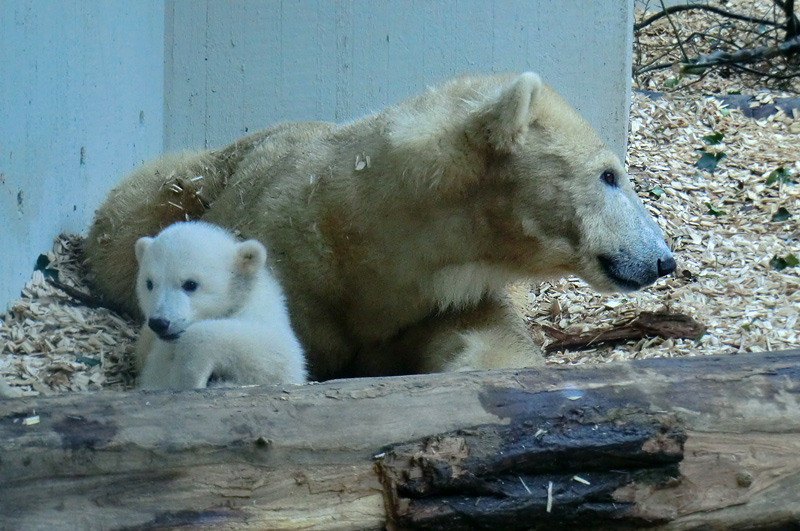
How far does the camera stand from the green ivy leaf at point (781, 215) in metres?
5.16

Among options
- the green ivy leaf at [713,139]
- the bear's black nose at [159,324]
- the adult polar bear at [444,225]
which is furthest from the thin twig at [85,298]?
the green ivy leaf at [713,139]

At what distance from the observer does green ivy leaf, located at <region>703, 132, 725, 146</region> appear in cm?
619

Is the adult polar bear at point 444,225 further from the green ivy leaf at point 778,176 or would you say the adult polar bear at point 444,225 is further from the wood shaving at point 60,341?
the green ivy leaf at point 778,176

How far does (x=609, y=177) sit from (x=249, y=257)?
1.31 m

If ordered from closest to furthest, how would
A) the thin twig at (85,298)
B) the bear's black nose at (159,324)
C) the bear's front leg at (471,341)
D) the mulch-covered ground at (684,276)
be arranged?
1. the bear's black nose at (159,324)
2. the bear's front leg at (471,341)
3. the mulch-covered ground at (684,276)
4. the thin twig at (85,298)

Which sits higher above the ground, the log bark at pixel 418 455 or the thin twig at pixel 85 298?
the log bark at pixel 418 455

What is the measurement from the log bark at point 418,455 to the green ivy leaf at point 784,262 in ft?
8.13

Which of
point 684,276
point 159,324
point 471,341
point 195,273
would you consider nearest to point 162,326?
point 159,324

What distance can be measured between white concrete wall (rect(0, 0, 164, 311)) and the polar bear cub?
2.73 ft

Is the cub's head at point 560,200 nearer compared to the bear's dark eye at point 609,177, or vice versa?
the cub's head at point 560,200

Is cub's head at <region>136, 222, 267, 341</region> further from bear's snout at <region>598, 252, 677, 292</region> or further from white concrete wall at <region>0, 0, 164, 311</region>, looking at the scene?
bear's snout at <region>598, 252, 677, 292</region>

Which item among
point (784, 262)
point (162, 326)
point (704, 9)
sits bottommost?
point (784, 262)

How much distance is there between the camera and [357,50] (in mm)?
5238

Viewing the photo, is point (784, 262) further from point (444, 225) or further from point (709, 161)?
point (444, 225)
